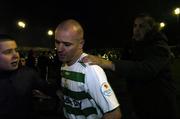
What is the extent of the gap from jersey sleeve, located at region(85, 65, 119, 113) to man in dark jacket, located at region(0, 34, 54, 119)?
1190 mm

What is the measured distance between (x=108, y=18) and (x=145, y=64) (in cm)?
4606

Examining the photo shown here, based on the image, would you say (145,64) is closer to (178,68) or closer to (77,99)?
(77,99)

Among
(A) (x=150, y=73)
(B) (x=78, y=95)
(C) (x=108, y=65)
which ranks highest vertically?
(C) (x=108, y=65)

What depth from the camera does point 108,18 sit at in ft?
163

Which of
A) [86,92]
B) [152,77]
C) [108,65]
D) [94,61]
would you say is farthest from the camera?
[152,77]

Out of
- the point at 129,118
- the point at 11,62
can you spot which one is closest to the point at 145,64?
the point at 11,62

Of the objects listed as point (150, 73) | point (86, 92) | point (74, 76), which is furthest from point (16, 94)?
point (150, 73)

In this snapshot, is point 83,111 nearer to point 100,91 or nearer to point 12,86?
point 100,91

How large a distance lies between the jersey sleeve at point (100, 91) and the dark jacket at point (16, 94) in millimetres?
1186

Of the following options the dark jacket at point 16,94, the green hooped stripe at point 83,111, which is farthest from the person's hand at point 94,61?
the dark jacket at point 16,94

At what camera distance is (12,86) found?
4082mm

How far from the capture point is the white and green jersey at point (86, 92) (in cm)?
313

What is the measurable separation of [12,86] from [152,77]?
1650 millimetres

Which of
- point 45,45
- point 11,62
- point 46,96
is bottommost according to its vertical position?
point 45,45
